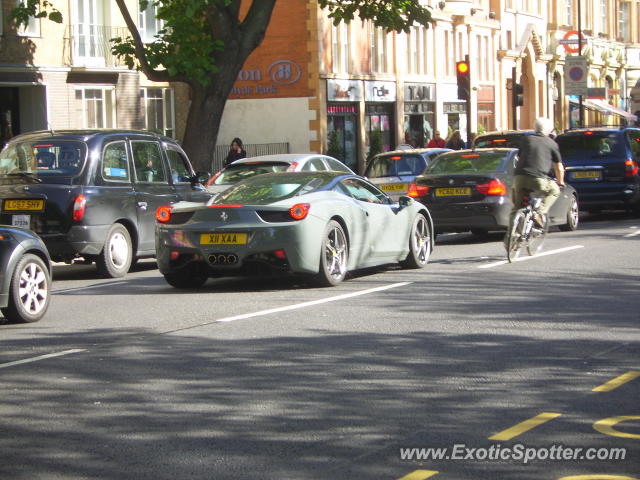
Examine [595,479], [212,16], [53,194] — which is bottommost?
[595,479]

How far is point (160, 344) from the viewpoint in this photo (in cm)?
984

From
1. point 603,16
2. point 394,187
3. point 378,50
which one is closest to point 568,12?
point 603,16

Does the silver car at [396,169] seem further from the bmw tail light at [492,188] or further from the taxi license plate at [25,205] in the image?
the taxi license plate at [25,205]

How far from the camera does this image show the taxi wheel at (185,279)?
14.2 m

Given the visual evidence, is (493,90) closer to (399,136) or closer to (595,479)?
(399,136)

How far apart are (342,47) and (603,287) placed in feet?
118

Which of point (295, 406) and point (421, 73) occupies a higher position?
point (421, 73)

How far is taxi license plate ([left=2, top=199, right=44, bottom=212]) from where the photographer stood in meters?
16.0

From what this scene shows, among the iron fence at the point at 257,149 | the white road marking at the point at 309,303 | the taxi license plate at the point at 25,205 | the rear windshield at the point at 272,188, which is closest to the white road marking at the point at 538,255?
the white road marking at the point at 309,303

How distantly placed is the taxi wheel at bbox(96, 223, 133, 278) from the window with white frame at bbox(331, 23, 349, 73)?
1233 inches

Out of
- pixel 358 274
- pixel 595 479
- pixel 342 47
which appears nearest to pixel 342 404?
pixel 595 479

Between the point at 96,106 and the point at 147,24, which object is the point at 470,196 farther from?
the point at 147,24

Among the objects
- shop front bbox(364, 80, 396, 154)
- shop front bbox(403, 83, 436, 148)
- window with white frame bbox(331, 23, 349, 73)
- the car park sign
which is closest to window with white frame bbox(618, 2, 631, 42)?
shop front bbox(403, 83, 436, 148)

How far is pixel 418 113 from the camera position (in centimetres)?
5400
